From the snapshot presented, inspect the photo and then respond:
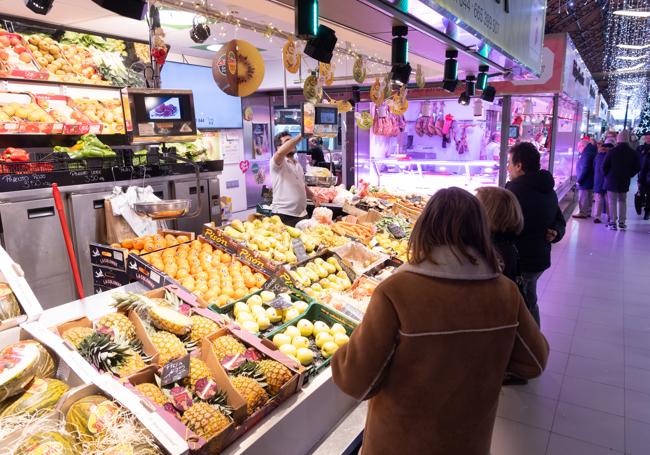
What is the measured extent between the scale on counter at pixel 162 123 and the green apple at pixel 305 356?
1423mm

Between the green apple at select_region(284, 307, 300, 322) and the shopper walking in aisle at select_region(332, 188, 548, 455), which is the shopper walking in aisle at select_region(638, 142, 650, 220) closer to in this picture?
the green apple at select_region(284, 307, 300, 322)

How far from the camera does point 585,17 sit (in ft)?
35.4

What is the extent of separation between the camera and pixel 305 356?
2166 millimetres

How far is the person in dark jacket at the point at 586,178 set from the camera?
10625mm

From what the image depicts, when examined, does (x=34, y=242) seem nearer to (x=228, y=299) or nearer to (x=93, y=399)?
(x=228, y=299)

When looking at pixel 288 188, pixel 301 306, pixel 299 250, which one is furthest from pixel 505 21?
pixel 301 306

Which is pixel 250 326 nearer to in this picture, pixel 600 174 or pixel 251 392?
pixel 251 392

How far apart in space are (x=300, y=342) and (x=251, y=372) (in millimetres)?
470

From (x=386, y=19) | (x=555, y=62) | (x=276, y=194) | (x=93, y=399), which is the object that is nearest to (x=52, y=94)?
(x=276, y=194)

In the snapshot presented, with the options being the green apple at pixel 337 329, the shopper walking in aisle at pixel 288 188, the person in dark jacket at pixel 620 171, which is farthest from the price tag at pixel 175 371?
the person in dark jacket at pixel 620 171

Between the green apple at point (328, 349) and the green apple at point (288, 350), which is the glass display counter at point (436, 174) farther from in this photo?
the green apple at point (288, 350)

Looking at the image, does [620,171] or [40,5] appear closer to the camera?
[40,5]

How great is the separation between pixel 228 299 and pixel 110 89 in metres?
5.03

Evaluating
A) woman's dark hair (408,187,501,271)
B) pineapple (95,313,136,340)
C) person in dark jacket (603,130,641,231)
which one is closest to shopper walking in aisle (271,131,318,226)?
pineapple (95,313,136,340)
